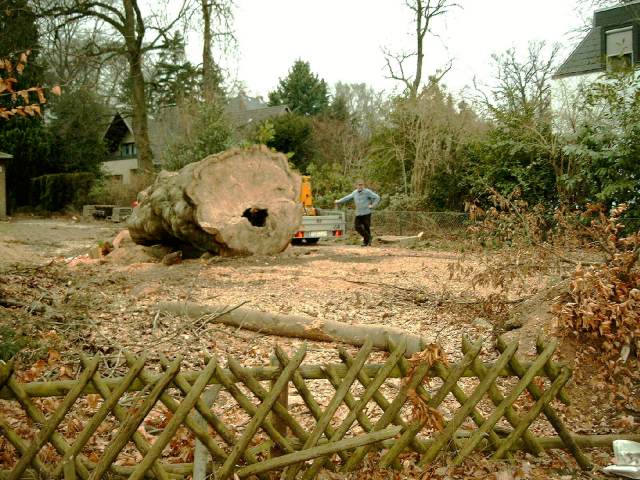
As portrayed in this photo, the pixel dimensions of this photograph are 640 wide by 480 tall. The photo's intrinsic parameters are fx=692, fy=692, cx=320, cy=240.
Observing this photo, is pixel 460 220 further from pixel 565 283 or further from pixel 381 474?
pixel 381 474

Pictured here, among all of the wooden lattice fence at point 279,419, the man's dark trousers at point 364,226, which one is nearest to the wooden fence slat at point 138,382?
the wooden lattice fence at point 279,419

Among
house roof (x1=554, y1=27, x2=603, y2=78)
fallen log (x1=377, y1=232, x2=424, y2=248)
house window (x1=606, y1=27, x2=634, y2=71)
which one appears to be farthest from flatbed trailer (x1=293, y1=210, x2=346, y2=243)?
house window (x1=606, y1=27, x2=634, y2=71)

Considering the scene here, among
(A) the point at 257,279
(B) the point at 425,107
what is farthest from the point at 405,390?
(B) the point at 425,107

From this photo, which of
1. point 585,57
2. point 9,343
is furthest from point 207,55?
point 9,343

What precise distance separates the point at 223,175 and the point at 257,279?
3.05m

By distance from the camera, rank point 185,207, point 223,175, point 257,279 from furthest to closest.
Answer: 1. point 223,175
2. point 185,207
3. point 257,279

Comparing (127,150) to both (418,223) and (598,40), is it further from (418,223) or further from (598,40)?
(418,223)

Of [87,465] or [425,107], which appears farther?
[425,107]

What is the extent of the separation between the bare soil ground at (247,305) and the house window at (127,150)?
38.5 meters

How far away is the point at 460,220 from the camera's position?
17.3 meters

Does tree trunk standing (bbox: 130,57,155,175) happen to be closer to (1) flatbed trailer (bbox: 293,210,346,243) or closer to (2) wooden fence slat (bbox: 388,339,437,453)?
(1) flatbed trailer (bbox: 293,210,346,243)

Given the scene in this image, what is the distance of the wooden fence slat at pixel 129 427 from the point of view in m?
2.96

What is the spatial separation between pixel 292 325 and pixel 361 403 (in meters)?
2.70

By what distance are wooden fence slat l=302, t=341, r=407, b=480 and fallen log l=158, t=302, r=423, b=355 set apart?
6.31 feet
